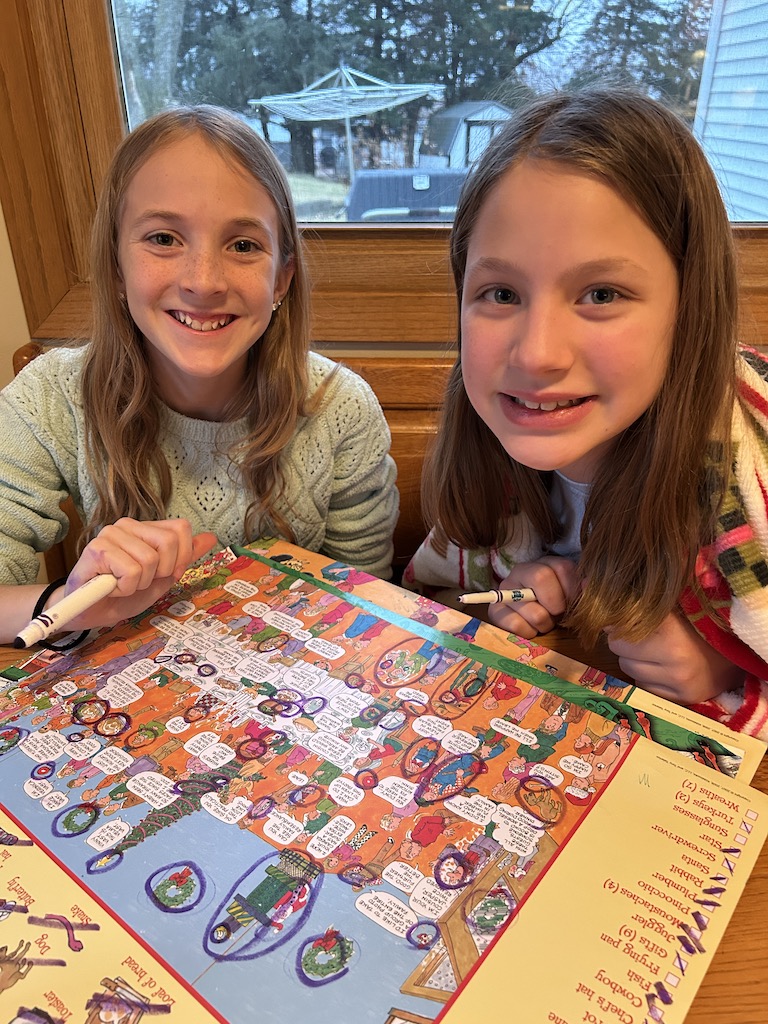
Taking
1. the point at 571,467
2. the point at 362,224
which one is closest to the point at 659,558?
the point at 571,467

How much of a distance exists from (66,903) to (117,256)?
656 millimetres

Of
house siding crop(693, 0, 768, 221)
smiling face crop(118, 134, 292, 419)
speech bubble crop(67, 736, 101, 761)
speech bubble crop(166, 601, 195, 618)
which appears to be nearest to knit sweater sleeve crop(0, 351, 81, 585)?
smiling face crop(118, 134, 292, 419)

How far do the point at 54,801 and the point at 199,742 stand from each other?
0.10 metres

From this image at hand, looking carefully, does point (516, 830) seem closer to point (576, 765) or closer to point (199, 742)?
point (576, 765)

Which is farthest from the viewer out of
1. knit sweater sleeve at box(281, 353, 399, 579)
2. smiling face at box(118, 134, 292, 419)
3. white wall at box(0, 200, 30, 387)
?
white wall at box(0, 200, 30, 387)

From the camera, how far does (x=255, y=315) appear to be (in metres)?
0.80

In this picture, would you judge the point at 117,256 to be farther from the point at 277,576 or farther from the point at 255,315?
the point at 277,576

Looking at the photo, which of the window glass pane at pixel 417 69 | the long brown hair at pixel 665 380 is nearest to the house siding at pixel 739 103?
the window glass pane at pixel 417 69

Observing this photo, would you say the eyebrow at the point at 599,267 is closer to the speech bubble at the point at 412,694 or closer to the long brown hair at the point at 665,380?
the long brown hair at the point at 665,380

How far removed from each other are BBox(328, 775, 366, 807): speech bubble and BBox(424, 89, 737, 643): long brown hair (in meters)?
0.30

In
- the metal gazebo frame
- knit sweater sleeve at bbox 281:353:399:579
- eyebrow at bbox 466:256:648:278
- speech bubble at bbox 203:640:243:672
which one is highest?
the metal gazebo frame

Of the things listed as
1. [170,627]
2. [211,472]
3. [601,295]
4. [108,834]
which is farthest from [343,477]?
[108,834]

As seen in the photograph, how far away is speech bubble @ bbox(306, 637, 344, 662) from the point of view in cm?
59

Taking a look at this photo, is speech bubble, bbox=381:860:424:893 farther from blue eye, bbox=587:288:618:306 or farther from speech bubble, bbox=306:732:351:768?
blue eye, bbox=587:288:618:306
